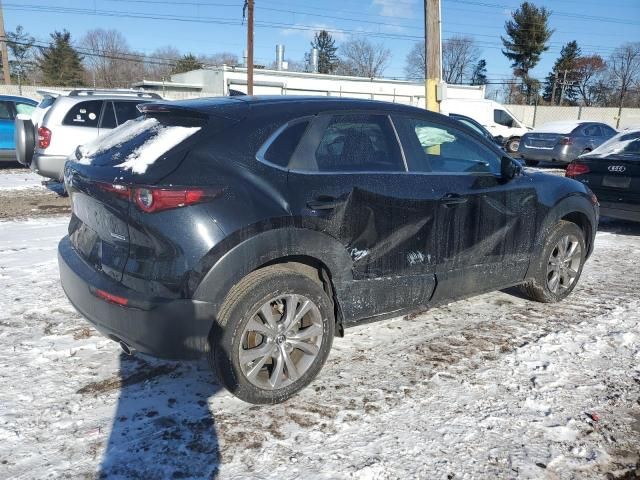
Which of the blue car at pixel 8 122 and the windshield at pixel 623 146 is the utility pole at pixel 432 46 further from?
the blue car at pixel 8 122

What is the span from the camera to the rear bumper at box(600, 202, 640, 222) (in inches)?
284

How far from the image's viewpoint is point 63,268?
10.9 feet

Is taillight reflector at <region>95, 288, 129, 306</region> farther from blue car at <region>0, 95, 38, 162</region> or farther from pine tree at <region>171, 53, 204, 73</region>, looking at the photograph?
pine tree at <region>171, 53, 204, 73</region>

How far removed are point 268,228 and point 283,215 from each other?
0.12 meters

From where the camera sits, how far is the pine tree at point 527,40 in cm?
6044

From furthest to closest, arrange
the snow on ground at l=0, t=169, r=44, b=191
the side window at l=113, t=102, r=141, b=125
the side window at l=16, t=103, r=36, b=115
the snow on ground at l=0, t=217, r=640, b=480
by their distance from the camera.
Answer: the side window at l=16, t=103, r=36, b=115
the snow on ground at l=0, t=169, r=44, b=191
the side window at l=113, t=102, r=141, b=125
the snow on ground at l=0, t=217, r=640, b=480

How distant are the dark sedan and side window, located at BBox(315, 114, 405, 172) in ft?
16.8

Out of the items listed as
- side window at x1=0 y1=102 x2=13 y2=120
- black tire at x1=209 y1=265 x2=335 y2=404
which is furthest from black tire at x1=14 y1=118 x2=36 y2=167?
black tire at x1=209 y1=265 x2=335 y2=404

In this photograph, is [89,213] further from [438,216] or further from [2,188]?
[2,188]

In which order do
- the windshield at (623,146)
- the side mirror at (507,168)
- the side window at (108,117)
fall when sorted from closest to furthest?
the side mirror at (507,168)
the windshield at (623,146)
the side window at (108,117)

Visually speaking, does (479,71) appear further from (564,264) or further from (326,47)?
(564,264)

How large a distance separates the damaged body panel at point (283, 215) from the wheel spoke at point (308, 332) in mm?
167

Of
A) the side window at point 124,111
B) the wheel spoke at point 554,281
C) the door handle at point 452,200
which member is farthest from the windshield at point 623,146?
the side window at point 124,111

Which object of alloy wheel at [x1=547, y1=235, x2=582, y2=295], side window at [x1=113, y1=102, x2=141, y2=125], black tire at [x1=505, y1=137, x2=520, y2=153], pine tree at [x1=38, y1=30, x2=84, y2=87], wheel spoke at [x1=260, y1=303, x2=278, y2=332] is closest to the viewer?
wheel spoke at [x1=260, y1=303, x2=278, y2=332]
